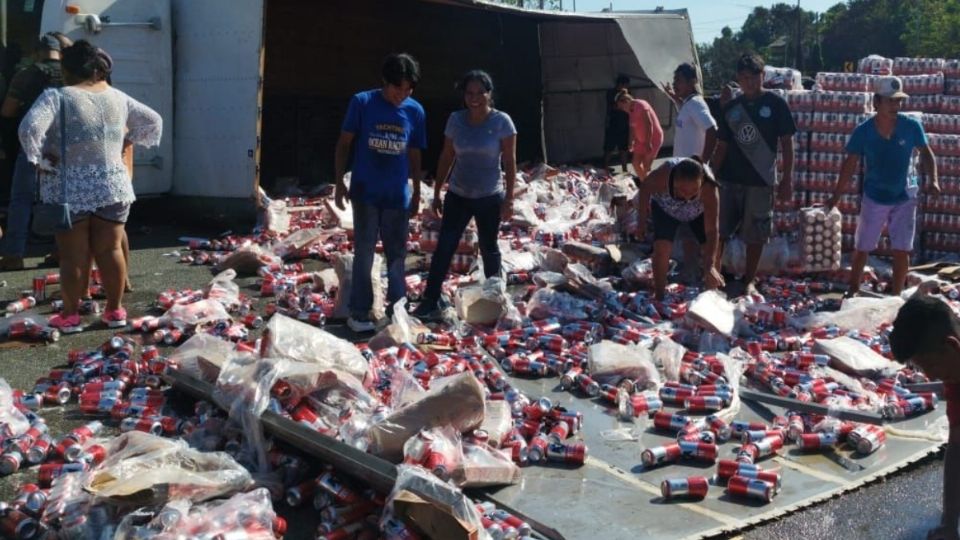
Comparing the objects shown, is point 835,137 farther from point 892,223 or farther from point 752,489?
point 752,489

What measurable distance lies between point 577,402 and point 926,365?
256 centimetres

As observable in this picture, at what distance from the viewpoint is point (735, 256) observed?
30.4 feet

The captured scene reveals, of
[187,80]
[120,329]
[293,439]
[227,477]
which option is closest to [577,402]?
[293,439]

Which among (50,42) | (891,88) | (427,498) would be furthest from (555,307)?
(50,42)

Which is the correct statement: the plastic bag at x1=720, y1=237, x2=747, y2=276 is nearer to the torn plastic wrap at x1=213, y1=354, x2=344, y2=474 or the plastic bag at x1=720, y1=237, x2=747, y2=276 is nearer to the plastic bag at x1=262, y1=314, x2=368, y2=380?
the plastic bag at x1=262, y1=314, x2=368, y2=380

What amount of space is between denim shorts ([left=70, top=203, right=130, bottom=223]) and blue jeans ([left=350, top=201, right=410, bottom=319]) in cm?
160

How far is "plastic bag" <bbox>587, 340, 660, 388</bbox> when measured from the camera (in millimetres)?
6051

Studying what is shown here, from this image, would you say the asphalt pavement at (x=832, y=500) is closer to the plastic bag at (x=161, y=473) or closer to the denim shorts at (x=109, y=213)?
the plastic bag at (x=161, y=473)

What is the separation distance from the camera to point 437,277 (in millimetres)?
7652

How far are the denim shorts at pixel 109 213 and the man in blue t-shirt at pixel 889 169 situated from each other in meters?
5.84

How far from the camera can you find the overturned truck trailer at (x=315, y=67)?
36.2ft

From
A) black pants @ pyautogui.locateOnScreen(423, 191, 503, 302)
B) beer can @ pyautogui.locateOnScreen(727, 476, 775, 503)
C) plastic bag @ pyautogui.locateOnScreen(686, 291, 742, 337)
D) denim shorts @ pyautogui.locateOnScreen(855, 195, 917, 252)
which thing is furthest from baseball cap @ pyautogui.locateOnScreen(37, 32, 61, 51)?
beer can @ pyautogui.locateOnScreen(727, 476, 775, 503)

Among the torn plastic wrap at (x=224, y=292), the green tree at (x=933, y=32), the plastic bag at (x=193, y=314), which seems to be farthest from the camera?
the green tree at (x=933, y=32)

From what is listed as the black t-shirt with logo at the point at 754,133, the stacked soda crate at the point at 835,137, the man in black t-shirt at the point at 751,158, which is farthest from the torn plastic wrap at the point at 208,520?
the stacked soda crate at the point at 835,137
